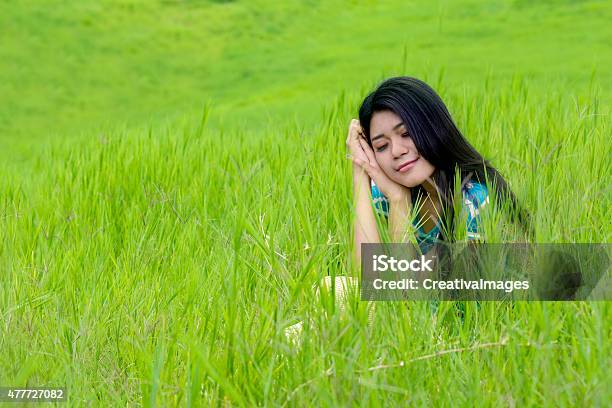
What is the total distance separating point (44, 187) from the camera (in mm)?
4000

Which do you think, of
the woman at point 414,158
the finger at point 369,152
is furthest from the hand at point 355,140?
the woman at point 414,158

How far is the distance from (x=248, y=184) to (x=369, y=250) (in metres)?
1.19

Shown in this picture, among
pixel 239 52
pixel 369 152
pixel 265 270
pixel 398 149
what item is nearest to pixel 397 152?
pixel 398 149

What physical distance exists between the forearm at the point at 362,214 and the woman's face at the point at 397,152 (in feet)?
0.29

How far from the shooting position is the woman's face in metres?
2.66

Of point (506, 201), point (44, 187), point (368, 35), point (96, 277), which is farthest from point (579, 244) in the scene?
point (368, 35)

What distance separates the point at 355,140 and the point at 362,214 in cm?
35

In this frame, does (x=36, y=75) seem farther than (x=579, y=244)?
Yes

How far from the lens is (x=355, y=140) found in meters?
2.93

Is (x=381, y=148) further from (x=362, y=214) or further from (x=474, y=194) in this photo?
(x=474, y=194)

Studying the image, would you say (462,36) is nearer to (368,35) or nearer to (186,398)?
(368,35)

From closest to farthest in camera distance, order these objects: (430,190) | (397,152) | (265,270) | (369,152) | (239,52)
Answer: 1. (265,270)
2. (397,152)
3. (430,190)
4. (369,152)
5. (239,52)

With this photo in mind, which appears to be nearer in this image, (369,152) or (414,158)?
(414,158)

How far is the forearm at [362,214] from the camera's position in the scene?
2.54 m
